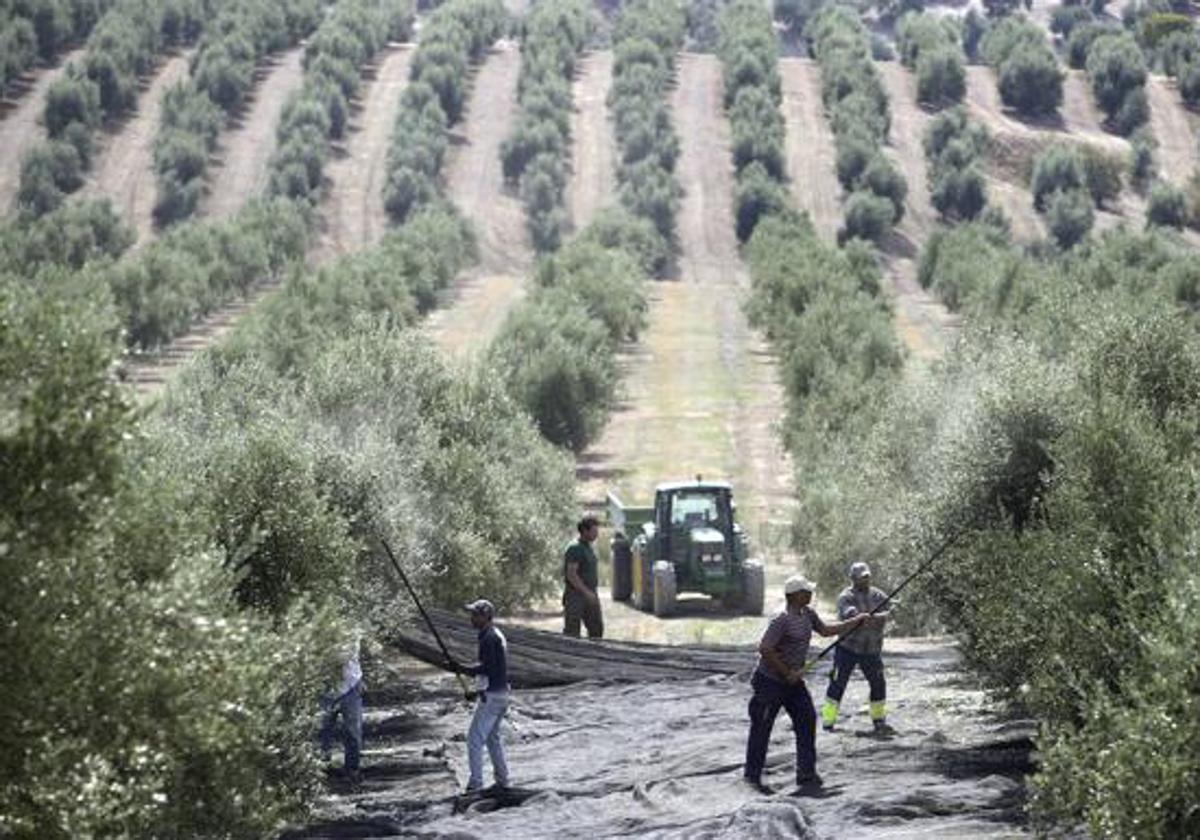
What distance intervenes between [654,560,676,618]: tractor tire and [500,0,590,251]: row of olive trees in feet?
291

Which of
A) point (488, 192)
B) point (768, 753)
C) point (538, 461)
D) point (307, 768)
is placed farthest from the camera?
point (488, 192)

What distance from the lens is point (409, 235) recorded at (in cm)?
11912

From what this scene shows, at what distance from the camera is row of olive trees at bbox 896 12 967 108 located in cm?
16225

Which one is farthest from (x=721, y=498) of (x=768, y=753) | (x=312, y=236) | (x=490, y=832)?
(x=312, y=236)

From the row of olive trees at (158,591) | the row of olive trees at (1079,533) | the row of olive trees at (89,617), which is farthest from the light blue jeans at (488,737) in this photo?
the row of olive trees at (89,617)

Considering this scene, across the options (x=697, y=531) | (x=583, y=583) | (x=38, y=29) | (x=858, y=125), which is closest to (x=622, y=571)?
(x=697, y=531)

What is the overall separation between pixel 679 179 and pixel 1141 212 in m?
27.4

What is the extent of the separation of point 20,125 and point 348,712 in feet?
398

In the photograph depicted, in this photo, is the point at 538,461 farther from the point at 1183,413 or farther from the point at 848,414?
the point at 1183,413

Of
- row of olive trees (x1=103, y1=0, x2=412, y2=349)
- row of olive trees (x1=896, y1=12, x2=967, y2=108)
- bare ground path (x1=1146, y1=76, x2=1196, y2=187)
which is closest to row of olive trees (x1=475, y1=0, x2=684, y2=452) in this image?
row of olive trees (x1=103, y1=0, x2=412, y2=349)

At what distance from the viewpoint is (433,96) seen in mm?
153625

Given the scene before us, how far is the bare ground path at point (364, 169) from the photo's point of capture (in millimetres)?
132125

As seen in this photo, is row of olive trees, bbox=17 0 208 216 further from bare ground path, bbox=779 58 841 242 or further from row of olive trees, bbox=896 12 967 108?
row of olive trees, bbox=896 12 967 108

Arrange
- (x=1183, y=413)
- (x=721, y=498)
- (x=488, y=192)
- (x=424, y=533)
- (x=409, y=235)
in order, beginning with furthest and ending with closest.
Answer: (x=488, y=192)
(x=409, y=235)
(x=721, y=498)
(x=424, y=533)
(x=1183, y=413)
